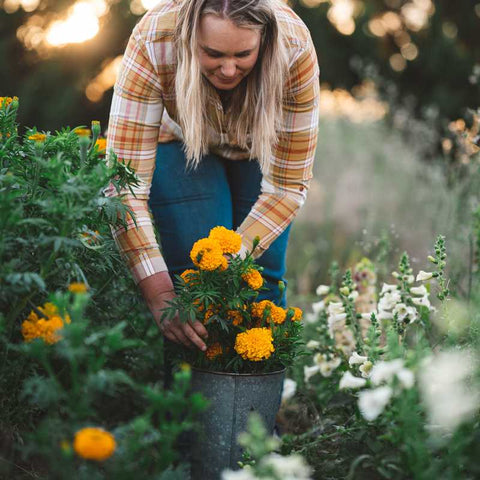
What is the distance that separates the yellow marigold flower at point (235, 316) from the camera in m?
1.58

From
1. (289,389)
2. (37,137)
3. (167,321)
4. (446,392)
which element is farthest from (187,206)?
(446,392)

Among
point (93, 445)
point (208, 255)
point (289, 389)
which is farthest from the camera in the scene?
point (289, 389)

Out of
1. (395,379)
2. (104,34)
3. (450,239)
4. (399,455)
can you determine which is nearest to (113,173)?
(395,379)

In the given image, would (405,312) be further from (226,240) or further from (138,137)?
(138,137)

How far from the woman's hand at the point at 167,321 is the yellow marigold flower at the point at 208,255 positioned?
0.51 ft

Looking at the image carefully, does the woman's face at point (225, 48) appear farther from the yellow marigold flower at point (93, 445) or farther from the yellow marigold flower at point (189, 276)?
the yellow marigold flower at point (93, 445)

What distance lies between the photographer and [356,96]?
5.24 meters

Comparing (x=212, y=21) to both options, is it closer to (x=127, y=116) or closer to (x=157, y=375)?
(x=127, y=116)

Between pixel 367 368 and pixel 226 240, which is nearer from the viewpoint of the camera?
pixel 226 240

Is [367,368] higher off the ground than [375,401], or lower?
lower

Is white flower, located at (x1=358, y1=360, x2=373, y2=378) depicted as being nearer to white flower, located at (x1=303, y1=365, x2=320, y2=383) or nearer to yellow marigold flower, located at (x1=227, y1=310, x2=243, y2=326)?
yellow marigold flower, located at (x1=227, y1=310, x2=243, y2=326)

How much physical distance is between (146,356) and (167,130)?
2.55ft

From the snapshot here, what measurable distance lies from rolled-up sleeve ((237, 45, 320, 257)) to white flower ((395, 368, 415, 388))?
732 millimetres

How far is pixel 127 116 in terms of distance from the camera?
1.74 m
